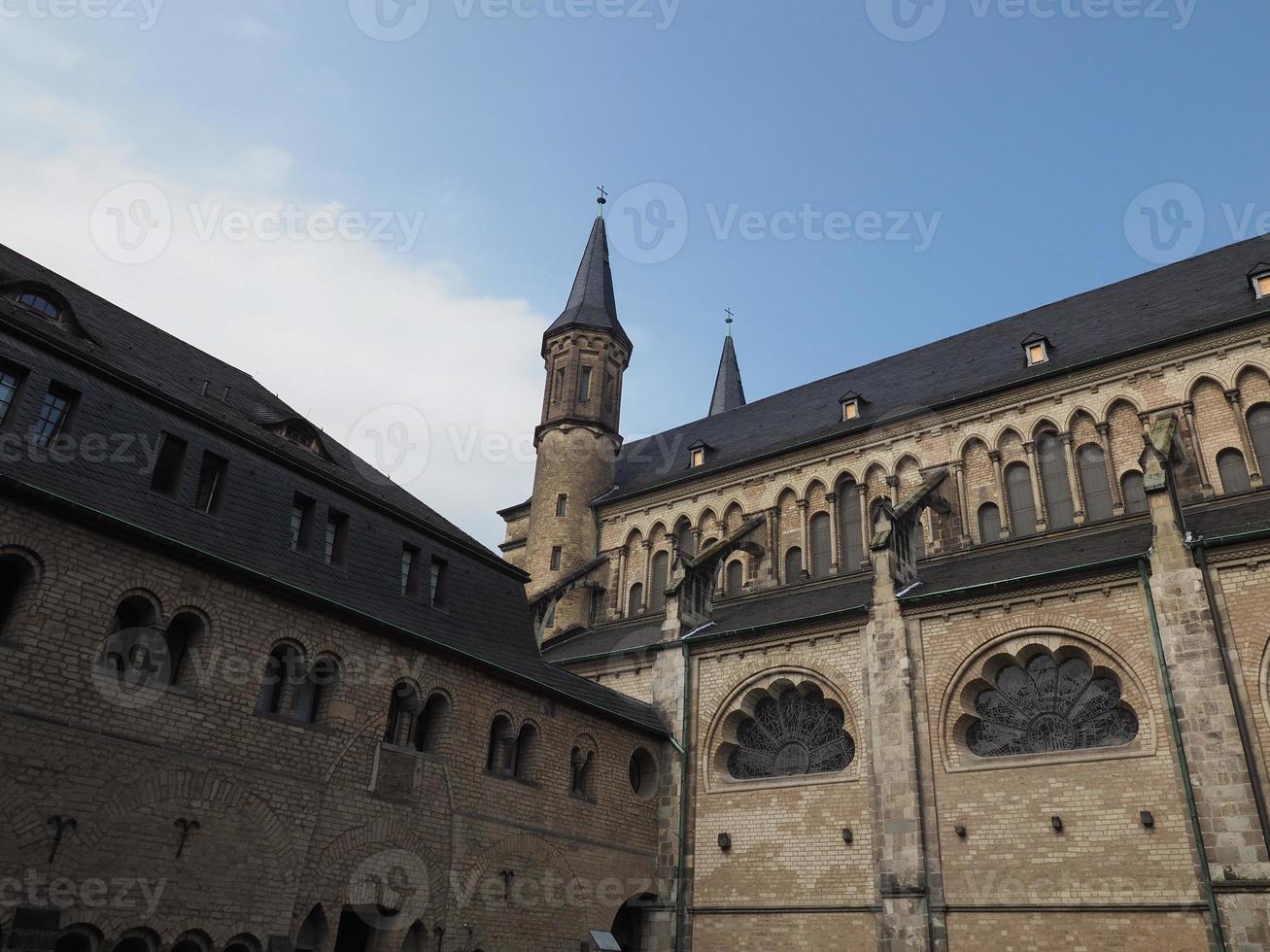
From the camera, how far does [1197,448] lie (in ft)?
69.4

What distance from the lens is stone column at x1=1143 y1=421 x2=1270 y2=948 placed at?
46.7 ft

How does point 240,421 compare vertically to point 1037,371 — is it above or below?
below

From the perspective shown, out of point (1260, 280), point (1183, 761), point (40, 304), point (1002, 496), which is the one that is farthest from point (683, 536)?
point (40, 304)

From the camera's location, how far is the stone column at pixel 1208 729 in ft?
46.7

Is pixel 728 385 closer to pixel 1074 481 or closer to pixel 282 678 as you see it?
pixel 1074 481

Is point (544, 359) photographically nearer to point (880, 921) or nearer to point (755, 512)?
point (755, 512)

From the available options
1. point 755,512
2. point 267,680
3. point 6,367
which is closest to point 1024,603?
point 755,512

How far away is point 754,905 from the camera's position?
63.2 feet

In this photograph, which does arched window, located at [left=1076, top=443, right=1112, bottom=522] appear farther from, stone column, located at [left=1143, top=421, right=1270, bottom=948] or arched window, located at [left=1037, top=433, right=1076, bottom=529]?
stone column, located at [left=1143, top=421, right=1270, bottom=948]

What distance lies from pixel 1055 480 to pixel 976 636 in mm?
6537

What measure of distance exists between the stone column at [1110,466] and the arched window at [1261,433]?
270 cm

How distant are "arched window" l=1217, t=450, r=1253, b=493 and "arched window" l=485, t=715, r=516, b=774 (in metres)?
15.7

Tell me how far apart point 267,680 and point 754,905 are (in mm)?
10676

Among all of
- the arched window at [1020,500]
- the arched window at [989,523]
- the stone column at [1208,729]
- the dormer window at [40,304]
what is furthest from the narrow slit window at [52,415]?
the arched window at [1020,500]
